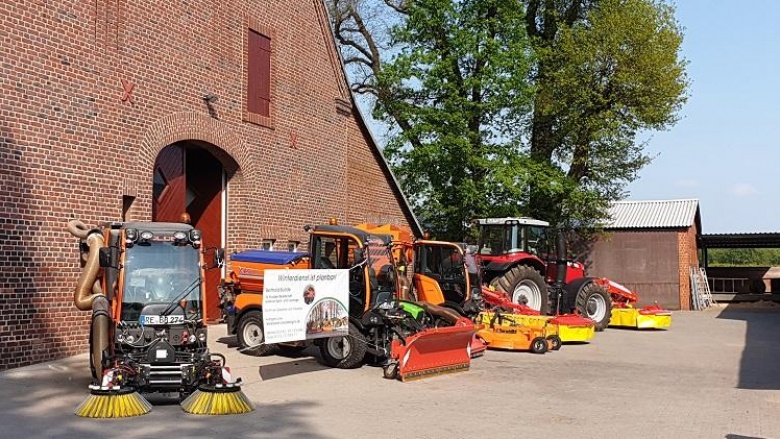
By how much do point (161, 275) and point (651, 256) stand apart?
27.2 m

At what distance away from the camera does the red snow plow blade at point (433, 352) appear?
1199cm

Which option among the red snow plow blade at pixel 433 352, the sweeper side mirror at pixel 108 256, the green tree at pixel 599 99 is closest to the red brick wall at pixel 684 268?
the green tree at pixel 599 99

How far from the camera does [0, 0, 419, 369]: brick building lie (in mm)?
12406

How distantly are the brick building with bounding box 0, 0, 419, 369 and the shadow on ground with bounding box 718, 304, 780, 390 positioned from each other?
1032 cm

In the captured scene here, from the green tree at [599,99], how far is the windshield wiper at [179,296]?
1833cm

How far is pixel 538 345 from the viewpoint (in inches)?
620

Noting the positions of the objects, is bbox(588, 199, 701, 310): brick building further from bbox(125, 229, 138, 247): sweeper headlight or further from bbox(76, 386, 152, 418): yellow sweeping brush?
bbox(76, 386, 152, 418): yellow sweeping brush

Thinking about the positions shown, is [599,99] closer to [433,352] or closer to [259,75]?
[259,75]

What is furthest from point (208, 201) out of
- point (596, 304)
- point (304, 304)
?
point (596, 304)

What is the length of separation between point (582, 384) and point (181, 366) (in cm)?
603

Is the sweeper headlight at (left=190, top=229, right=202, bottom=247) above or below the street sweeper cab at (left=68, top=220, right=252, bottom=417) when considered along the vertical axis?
above

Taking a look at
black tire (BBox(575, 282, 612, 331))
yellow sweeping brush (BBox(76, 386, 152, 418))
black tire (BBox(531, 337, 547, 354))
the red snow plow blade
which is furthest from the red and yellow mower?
yellow sweeping brush (BBox(76, 386, 152, 418))

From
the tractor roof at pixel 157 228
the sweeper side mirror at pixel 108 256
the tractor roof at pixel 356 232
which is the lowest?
the sweeper side mirror at pixel 108 256

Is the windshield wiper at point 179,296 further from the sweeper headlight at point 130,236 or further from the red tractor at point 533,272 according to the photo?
the red tractor at point 533,272
